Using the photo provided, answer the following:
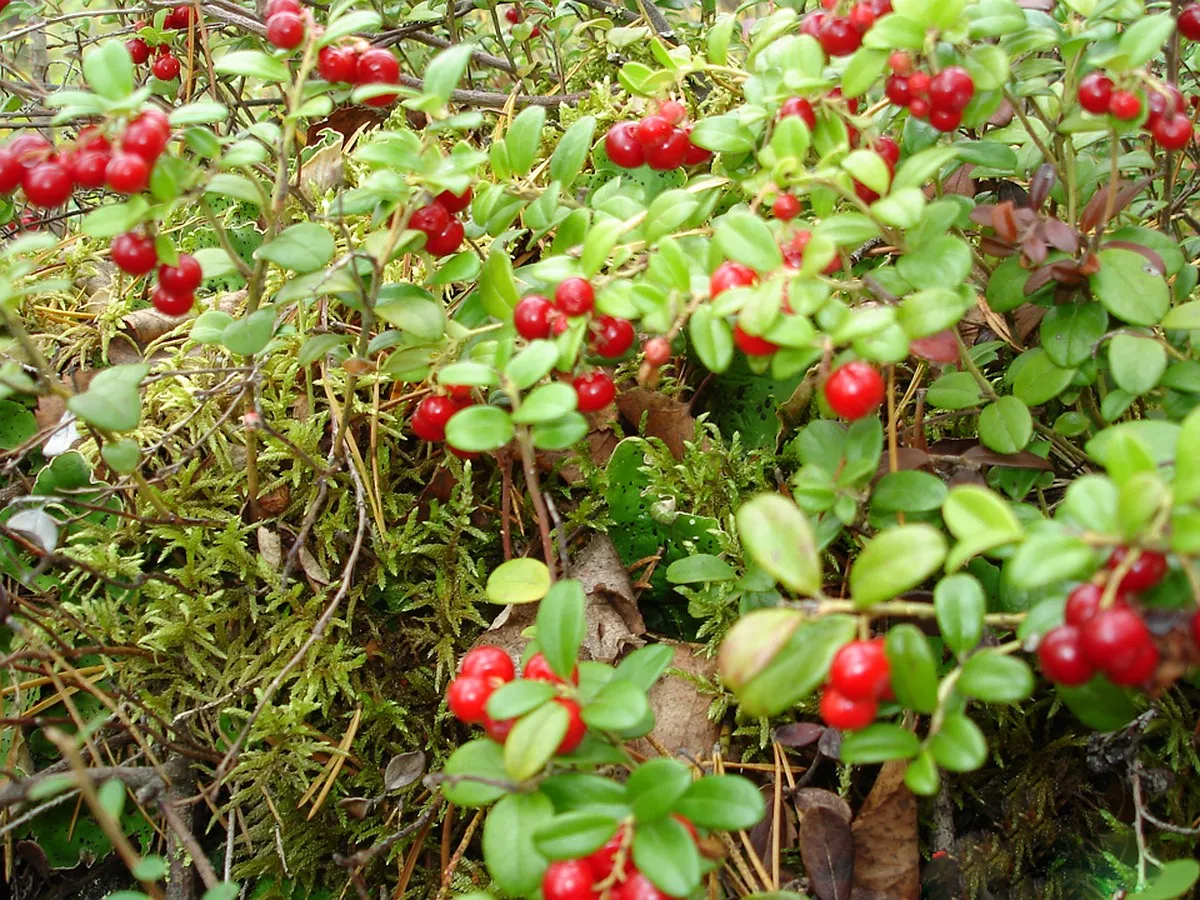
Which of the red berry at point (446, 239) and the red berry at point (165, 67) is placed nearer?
the red berry at point (446, 239)

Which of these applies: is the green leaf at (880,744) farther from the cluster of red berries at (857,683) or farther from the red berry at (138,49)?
the red berry at (138,49)

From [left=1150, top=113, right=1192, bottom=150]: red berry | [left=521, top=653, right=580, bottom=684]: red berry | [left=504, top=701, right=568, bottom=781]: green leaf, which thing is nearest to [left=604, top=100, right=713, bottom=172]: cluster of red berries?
[left=1150, top=113, right=1192, bottom=150]: red berry

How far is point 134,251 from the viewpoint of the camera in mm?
1506

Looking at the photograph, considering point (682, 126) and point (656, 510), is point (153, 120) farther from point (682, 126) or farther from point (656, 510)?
point (656, 510)

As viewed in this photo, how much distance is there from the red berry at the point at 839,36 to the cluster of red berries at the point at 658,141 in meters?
0.34

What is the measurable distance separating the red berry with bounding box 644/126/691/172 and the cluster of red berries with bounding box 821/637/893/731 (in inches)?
46.5

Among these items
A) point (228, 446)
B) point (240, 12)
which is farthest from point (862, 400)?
point (240, 12)

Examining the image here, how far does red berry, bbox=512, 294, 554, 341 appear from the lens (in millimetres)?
1517

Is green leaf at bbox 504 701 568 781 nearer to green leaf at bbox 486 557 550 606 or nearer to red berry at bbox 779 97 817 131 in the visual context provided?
green leaf at bbox 486 557 550 606

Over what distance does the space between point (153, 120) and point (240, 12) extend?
1346mm

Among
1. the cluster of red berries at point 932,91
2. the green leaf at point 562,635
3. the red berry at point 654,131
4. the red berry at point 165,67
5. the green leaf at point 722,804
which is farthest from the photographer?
the red berry at point 165,67

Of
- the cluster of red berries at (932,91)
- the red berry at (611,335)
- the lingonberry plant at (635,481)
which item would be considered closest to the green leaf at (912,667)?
the lingonberry plant at (635,481)

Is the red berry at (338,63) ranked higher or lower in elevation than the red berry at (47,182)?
higher

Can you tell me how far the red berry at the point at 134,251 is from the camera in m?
1.51
